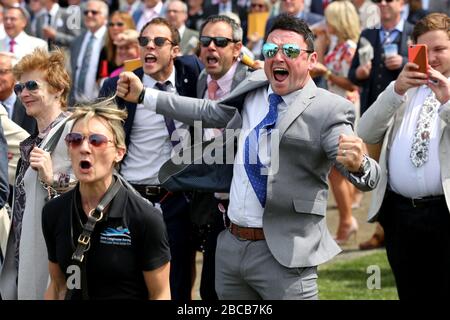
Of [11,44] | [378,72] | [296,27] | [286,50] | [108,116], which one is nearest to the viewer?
[108,116]

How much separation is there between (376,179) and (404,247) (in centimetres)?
148

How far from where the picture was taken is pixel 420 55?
6.06 m

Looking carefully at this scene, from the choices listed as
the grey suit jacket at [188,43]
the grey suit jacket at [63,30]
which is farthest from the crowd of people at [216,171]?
Result: the grey suit jacket at [63,30]

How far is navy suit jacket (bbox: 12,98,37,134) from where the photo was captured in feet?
26.1

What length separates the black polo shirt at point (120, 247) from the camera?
4.89 m

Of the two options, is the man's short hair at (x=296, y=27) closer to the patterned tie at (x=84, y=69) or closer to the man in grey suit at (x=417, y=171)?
the man in grey suit at (x=417, y=171)

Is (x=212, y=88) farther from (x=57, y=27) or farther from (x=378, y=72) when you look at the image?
(x=57, y=27)

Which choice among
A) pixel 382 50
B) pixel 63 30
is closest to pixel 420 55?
pixel 382 50

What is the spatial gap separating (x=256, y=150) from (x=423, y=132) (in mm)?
1227

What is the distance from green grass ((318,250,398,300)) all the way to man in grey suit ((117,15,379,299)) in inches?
109

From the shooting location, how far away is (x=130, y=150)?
747 centimetres

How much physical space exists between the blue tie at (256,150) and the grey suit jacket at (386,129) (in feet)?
3.14

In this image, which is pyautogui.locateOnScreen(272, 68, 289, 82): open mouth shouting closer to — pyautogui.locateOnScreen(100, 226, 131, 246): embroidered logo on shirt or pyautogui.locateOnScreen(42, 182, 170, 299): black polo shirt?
pyautogui.locateOnScreen(42, 182, 170, 299): black polo shirt
